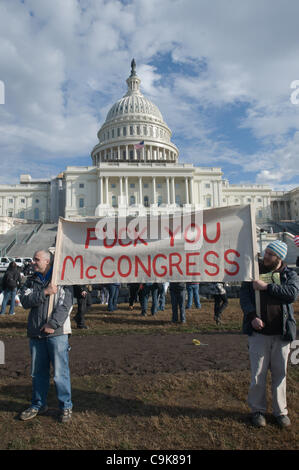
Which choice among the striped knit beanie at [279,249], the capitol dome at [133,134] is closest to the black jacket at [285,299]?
the striped knit beanie at [279,249]

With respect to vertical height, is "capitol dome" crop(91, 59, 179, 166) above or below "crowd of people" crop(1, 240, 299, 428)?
above

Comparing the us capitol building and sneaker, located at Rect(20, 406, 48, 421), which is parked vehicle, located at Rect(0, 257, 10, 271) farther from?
the us capitol building

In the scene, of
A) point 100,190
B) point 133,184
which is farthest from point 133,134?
point 100,190

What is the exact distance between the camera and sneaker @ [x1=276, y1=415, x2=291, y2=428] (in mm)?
3701

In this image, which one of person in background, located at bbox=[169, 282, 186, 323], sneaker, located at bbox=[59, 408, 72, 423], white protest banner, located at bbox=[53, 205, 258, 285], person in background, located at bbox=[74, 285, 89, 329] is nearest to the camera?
sneaker, located at bbox=[59, 408, 72, 423]

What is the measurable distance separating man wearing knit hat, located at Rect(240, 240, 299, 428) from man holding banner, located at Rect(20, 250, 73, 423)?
2268 millimetres

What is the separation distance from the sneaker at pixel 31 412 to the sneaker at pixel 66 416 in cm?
35

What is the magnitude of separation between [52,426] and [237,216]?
11.6 feet

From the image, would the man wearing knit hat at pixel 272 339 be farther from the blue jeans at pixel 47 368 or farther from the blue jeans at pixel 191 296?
the blue jeans at pixel 191 296

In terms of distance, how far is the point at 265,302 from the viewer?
389 centimetres

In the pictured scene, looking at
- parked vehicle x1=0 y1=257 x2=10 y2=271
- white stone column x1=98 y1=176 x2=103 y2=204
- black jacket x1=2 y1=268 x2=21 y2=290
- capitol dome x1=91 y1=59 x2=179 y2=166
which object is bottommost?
black jacket x1=2 y1=268 x2=21 y2=290

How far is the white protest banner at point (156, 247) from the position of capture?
4.51 meters

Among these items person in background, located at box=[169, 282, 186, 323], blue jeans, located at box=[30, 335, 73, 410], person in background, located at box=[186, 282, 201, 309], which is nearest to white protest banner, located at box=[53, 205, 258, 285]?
blue jeans, located at box=[30, 335, 73, 410]

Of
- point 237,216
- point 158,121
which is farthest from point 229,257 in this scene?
point 158,121
